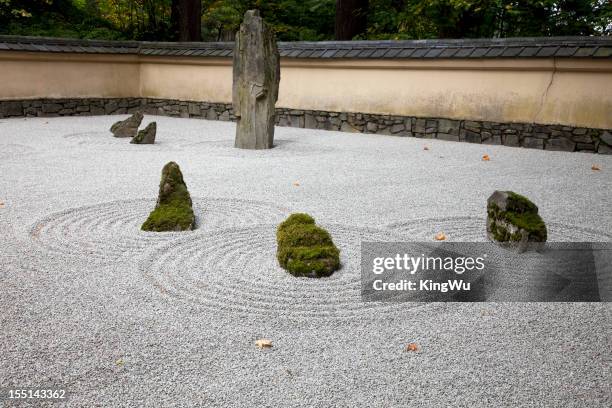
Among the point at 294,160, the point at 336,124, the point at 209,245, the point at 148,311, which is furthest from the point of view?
the point at 336,124

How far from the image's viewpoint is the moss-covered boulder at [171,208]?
4395 millimetres

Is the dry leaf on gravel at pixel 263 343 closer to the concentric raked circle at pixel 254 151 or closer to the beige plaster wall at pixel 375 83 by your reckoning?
the concentric raked circle at pixel 254 151

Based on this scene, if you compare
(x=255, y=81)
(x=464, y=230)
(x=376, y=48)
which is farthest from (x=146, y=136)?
(x=464, y=230)

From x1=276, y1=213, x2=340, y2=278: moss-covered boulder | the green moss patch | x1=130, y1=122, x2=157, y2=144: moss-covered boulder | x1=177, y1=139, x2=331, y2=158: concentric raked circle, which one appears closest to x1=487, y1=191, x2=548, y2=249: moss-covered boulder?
the green moss patch

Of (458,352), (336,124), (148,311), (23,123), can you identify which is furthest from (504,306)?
(23,123)

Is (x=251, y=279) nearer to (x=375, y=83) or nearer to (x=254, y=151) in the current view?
(x=254, y=151)

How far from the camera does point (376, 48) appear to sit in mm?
11312

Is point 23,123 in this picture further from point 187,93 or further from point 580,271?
point 580,271

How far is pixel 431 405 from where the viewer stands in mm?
2246

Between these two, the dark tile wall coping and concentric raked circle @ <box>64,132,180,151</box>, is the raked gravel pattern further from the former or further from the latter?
the dark tile wall coping

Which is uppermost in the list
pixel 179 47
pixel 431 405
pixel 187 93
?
pixel 179 47

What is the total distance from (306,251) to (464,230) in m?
1.49

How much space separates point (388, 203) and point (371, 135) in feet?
19.3

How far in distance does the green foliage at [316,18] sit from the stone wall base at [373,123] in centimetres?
291
